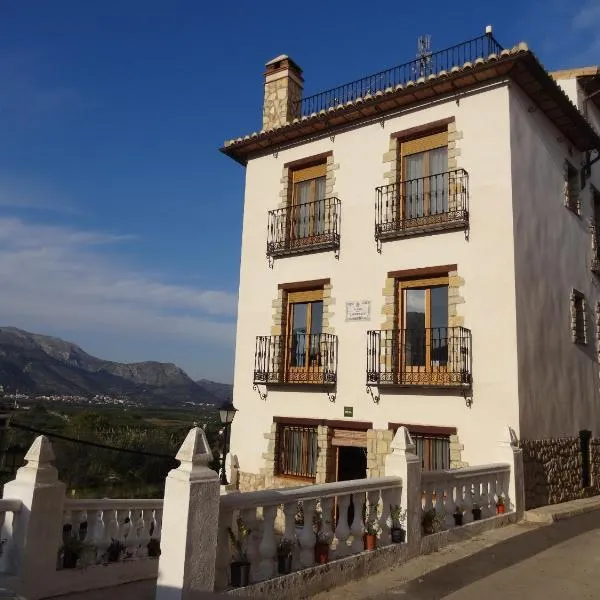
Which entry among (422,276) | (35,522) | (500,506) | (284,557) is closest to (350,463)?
(500,506)

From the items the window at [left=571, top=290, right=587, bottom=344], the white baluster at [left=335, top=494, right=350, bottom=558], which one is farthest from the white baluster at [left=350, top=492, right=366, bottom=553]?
the window at [left=571, top=290, right=587, bottom=344]

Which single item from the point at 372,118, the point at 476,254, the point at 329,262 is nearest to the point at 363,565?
the point at 476,254

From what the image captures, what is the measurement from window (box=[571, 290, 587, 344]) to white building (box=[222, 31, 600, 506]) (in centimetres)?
5

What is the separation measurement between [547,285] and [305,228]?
6.26 m

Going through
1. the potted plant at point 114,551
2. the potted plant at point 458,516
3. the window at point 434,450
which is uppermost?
the window at point 434,450

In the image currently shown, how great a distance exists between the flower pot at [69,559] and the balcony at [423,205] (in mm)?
9404

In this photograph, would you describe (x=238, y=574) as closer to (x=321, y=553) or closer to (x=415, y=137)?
(x=321, y=553)

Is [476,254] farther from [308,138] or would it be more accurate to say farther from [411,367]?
[308,138]

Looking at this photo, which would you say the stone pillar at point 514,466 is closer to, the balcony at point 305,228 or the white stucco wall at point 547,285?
the white stucco wall at point 547,285

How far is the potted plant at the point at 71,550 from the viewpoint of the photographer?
657cm

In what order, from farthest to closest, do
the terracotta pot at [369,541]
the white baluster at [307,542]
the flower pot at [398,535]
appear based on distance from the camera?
the flower pot at [398,535] < the terracotta pot at [369,541] < the white baluster at [307,542]

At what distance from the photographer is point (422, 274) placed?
1291cm

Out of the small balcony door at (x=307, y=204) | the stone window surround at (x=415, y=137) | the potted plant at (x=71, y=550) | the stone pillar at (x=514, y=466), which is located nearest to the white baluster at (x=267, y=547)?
the potted plant at (x=71, y=550)

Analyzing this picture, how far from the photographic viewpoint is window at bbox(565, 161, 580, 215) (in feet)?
49.1
